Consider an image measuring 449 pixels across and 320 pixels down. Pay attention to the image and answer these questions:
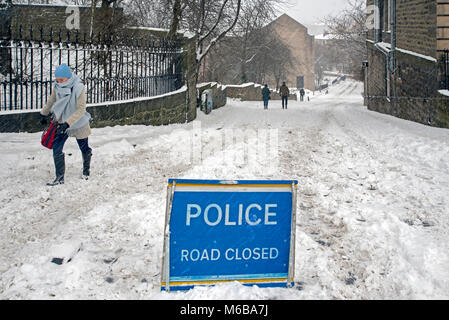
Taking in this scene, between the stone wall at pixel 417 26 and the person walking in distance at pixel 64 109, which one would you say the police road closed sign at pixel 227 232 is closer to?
the person walking in distance at pixel 64 109

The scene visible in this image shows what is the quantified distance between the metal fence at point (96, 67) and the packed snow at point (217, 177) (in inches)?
60.1

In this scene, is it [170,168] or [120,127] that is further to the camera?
[120,127]

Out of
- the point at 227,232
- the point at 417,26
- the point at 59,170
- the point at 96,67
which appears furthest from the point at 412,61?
the point at 227,232

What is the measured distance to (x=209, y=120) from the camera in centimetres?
1953

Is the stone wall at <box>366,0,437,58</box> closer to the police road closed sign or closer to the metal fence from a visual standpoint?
the metal fence

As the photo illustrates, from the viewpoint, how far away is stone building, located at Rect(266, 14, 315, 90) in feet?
270

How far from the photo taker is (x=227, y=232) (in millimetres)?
4031

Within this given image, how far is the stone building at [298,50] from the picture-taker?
8225 cm

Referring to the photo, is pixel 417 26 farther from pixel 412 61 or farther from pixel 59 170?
pixel 59 170

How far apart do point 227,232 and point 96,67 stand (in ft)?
40.0

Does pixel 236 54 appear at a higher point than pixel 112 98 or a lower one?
higher
